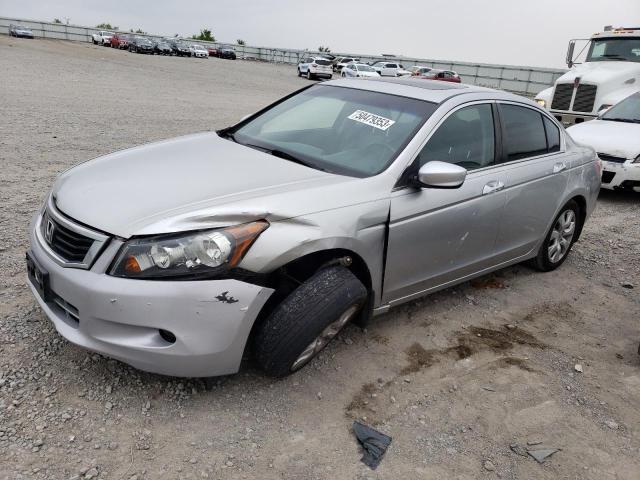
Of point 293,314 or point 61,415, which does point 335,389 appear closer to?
point 293,314

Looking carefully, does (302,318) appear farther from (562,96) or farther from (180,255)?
(562,96)

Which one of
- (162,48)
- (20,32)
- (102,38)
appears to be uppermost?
(20,32)

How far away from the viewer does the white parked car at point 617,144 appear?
23.7 ft

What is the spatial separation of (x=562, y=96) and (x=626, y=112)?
3.84 meters

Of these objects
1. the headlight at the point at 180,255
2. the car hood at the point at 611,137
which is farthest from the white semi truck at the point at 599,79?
the headlight at the point at 180,255

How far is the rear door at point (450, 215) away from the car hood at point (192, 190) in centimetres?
37

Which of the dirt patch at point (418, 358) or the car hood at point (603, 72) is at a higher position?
the car hood at point (603, 72)

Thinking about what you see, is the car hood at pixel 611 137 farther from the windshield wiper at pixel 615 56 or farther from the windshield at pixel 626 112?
the windshield wiper at pixel 615 56

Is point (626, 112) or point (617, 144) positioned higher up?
point (626, 112)

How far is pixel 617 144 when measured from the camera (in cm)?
740

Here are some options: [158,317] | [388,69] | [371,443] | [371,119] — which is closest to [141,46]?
[388,69]

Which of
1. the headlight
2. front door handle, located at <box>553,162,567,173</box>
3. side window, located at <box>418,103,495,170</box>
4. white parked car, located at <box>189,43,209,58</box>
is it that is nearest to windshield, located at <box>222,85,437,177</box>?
side window, located at <box>418,103,495,170</box>

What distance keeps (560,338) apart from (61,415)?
3.20 metres

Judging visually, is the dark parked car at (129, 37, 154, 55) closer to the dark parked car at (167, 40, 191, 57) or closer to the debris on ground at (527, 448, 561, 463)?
Answer: the dark parked car at (167, 40, 191, 57)
